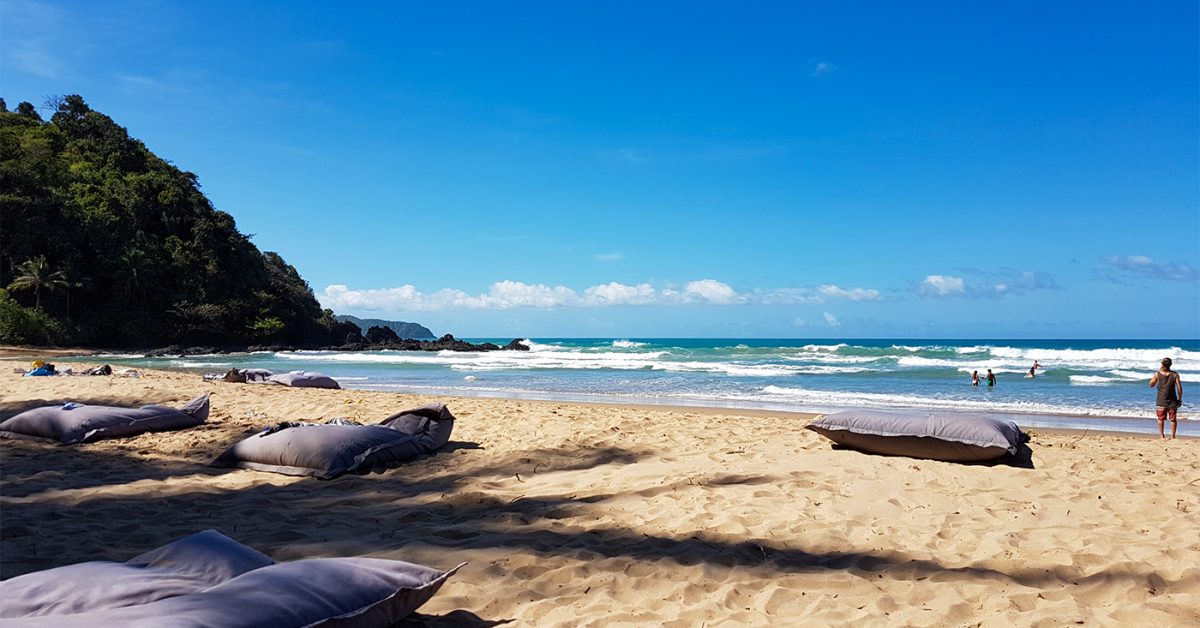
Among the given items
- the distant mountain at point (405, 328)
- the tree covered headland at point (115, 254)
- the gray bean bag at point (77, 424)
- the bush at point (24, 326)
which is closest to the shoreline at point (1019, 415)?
the gray bean bag at point (77, 424)

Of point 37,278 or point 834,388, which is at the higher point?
point 37,278

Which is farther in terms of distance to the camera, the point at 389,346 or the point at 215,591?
the point at 389,346

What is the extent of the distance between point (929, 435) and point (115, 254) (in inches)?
2109

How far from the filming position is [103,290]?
46.3 metres

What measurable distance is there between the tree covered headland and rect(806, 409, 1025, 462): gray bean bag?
48.1 m

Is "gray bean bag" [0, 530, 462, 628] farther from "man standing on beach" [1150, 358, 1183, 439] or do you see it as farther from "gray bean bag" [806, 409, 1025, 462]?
"man standing on beach" [1150, 358, 1183, 439]

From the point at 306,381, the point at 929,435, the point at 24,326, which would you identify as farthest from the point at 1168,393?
the point at 24,326

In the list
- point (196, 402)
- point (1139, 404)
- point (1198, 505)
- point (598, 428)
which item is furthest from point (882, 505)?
point (1139, 404)

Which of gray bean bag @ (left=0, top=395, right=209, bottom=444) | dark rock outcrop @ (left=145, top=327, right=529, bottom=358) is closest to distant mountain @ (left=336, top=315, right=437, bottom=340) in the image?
dark rock outcrop @ (left=145, top=327, right=529, bottom=358)

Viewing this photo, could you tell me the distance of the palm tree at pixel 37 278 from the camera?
1610 inches

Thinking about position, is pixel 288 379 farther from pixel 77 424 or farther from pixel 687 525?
pixel 687 525

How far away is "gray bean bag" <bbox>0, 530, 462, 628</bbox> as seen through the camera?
2.21 metres

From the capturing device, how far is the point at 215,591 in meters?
2.40

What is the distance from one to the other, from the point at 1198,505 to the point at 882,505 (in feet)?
8.27
